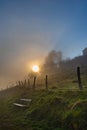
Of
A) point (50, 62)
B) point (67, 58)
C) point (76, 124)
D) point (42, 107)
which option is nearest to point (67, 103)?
point (42, 107)

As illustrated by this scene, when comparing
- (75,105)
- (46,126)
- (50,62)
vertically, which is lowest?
(46,126)

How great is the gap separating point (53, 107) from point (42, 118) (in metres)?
1.39

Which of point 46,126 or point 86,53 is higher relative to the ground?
point 86,53

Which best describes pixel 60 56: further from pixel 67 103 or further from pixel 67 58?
pixel 67 103

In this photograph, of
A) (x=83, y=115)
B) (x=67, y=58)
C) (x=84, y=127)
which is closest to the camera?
(x=84, y=127)

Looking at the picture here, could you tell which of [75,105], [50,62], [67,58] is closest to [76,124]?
[75,105]

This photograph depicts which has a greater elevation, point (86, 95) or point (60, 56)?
point (60, 56)

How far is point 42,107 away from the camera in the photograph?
63.8 ft

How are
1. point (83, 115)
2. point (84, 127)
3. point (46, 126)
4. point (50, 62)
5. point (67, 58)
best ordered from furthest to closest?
point (67, 58), point (50, 62), point (46, 126), point (83, 115), point (84, 127)

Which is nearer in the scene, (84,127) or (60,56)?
(84,127)

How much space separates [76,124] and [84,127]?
66 cm

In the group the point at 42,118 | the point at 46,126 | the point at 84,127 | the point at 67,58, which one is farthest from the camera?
the point at 67,58

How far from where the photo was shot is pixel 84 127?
12523mm

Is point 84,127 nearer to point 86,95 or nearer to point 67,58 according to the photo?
point 86,95
